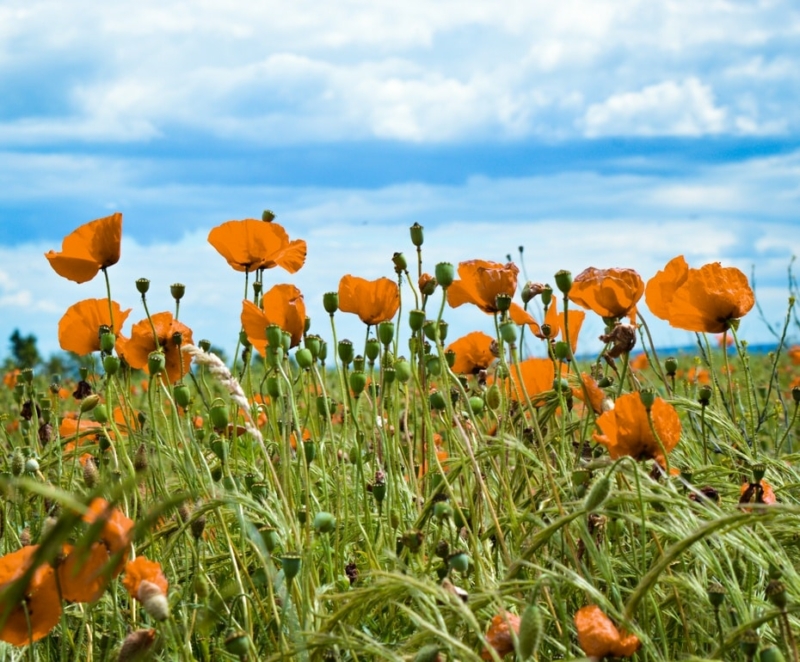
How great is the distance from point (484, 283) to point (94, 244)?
85 cm

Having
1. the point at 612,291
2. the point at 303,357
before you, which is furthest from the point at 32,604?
the point at 612,291

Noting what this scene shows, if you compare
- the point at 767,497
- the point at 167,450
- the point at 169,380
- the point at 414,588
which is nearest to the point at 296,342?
the point at 169,380

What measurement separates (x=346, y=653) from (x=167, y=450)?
37.9 inches

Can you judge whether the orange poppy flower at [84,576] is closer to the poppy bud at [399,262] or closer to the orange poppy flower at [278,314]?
the orange poppy flower at [278,314]

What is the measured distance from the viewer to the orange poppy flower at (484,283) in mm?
1837

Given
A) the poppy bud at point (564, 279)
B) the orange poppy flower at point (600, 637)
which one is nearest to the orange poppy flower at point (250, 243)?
the poppy bud at point (564, 279)

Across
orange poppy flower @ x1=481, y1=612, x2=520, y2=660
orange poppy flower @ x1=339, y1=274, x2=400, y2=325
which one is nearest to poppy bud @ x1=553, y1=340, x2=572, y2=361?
orange poppy flower @ x1=339, y1=274, x2=400, y2=325

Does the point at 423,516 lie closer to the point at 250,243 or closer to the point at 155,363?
the point at 155,363

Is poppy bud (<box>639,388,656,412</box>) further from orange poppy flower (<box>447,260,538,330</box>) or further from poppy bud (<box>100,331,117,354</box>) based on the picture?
poppy bud (<box>100,331,117,354</box>)

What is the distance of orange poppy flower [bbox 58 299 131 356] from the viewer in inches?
82.4

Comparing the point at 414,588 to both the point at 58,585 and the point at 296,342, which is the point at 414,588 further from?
the point at 296,342

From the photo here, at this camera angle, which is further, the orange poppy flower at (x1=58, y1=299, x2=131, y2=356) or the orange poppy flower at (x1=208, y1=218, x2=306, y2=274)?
the orange poppy flower at (x1=58, y1=299, x2=131, y2=356)

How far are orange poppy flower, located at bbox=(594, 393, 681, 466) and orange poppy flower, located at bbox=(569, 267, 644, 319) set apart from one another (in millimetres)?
380

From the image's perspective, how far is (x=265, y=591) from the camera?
1596mm
